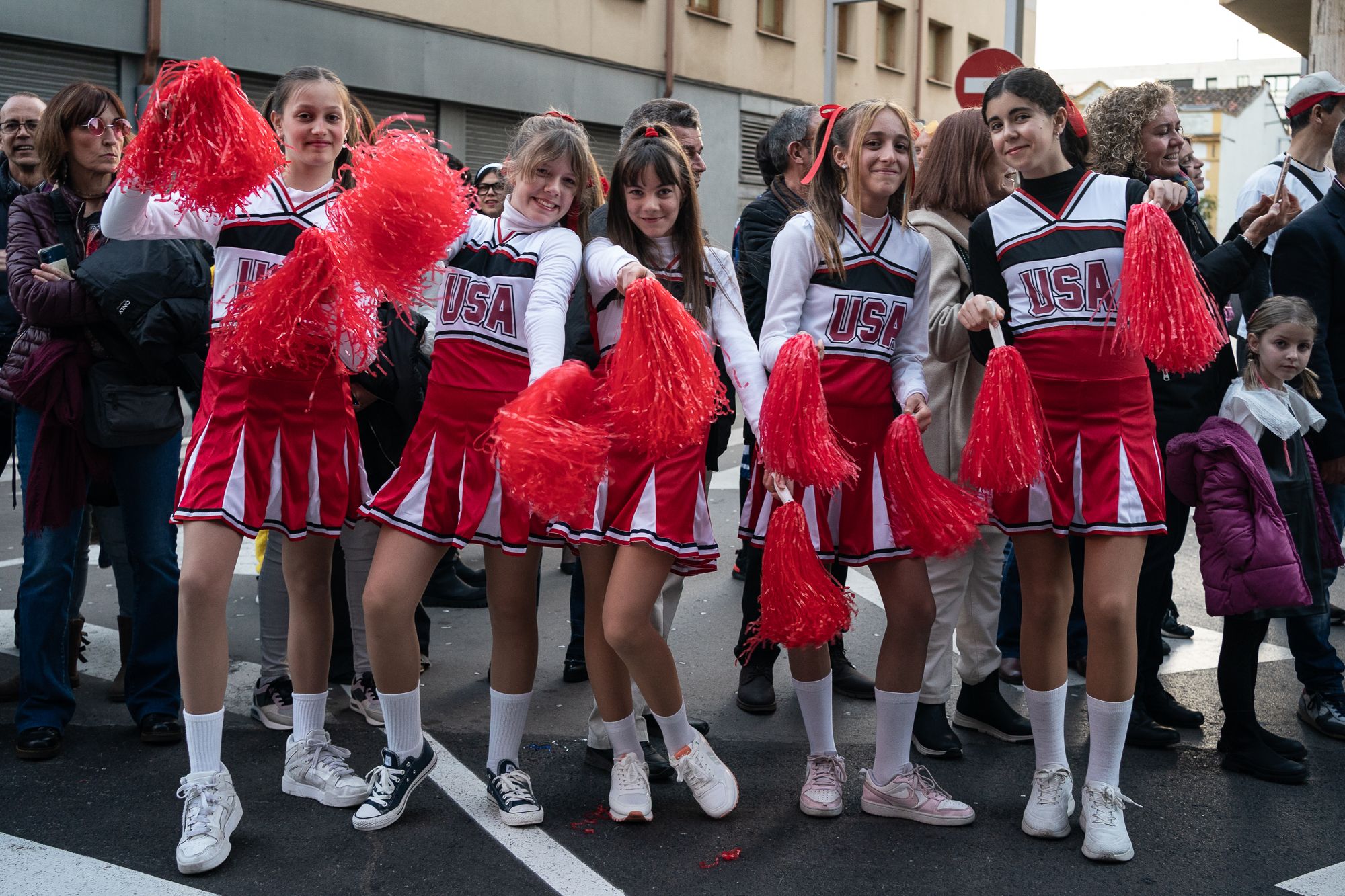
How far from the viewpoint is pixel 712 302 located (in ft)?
11.7

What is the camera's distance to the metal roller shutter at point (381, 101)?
13.8 meters

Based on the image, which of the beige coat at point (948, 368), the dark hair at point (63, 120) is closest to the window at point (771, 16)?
the beige coat at point (948, 368)

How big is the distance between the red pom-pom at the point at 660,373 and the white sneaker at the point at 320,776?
Answer: 131 cm

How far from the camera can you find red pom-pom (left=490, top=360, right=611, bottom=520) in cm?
296

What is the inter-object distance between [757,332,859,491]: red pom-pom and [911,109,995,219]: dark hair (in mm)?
1185

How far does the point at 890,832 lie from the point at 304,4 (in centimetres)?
1306

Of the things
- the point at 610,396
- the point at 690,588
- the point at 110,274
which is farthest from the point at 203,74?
the point at 690,588

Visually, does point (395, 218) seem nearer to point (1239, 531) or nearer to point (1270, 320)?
point (1239, 531)

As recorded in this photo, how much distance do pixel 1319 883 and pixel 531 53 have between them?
1560 centimetres

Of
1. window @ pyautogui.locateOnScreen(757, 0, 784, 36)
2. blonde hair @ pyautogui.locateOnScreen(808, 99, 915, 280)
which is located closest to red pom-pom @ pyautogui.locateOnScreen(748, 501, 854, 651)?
blonde hair @ pyautogui.locateOnScreen(808, 99, 915, 280)

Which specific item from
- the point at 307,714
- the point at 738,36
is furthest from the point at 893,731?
the point at 738,36

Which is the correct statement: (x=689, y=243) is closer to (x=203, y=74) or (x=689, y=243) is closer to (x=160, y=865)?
(x=203, y=74)

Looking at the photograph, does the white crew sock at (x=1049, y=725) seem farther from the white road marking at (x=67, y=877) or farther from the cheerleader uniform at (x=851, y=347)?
the white road marking at (x=67, y=877)

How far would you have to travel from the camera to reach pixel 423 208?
10.7ft
